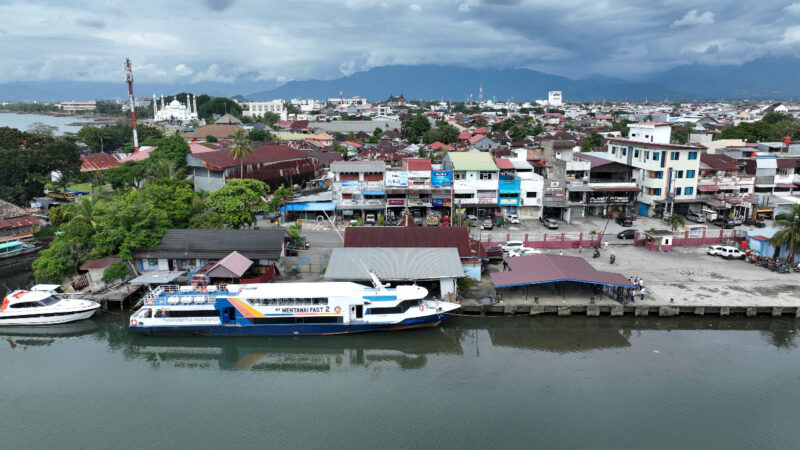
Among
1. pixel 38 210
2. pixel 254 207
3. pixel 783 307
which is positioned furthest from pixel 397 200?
pixel 38 210

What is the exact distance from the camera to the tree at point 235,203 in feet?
99.6

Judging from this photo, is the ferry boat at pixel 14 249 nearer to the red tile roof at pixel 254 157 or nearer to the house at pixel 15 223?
the house at pixel 15 223

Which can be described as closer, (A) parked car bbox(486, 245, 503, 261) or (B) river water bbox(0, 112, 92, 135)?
(A) parked car bbox(486, 245, 503, 261)

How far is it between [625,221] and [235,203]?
87.4 feet

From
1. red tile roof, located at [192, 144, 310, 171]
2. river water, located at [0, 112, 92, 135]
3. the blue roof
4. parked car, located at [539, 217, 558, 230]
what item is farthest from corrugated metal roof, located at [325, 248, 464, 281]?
river water, located at [0, 112, 92, 135]

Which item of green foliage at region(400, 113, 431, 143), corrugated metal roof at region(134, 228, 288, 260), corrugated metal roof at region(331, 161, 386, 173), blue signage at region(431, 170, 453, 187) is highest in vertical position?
green foliage at region(400, 113, 431, 143)

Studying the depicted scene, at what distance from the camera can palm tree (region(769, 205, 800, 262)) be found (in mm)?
25789

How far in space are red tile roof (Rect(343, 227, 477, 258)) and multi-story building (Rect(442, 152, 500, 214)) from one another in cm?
1012

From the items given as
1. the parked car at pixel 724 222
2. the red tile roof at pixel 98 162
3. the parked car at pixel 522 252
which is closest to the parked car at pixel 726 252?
the parked car at pixel 724 222

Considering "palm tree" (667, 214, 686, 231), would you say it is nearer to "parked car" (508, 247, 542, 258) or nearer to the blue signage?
"parked car" (508, 247, 542, 258)

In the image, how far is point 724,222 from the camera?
34406 millimetres

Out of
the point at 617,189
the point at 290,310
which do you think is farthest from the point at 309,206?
the point at 617,189

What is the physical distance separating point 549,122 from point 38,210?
361 ft

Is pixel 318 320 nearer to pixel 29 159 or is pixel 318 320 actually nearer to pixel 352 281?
pixel 352 281
